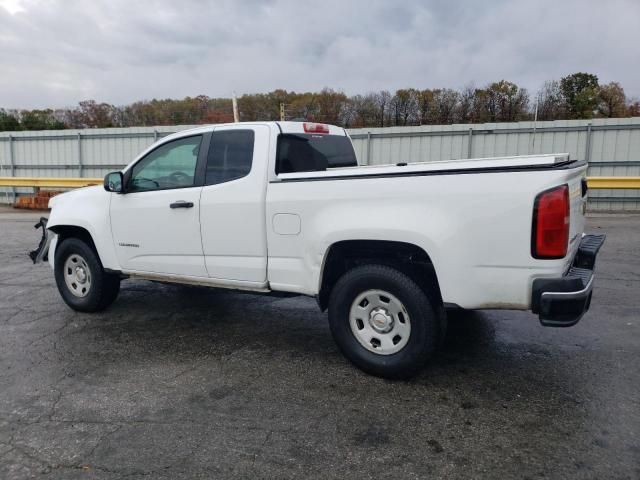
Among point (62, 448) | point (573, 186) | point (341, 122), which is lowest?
point (62, 448)

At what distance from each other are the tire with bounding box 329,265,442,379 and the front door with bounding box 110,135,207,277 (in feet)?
4.83

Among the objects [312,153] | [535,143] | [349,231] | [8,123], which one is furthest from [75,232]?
[8,123]

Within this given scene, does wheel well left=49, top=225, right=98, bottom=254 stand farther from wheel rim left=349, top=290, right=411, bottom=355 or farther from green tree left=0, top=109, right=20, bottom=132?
green tree left=0, top=109, right=20, bottom=132

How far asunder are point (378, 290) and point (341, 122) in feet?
95.4

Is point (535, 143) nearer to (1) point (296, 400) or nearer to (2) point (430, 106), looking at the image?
(1) point (296, 400)

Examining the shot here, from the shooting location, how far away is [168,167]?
A: 496 centimetres

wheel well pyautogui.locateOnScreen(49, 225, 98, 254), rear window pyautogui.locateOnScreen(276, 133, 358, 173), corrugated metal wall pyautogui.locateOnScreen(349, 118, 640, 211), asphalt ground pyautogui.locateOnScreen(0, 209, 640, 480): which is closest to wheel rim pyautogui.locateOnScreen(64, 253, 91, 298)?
wheel well pyautogui.locateOnScreen(49, 225, 98, 254)

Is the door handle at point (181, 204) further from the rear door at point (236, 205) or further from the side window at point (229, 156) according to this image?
the side window at point (229, 156)

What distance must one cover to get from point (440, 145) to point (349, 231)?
13360 millimetres

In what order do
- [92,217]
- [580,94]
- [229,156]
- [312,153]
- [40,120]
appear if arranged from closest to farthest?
[229,156]
[312,153]
[92,217]
[580,94]
[40,120]

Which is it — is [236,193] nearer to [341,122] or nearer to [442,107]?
[341,122]

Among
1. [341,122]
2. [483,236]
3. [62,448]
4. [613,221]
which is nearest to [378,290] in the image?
[483,236]

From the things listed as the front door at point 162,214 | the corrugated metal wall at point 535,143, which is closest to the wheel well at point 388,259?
the front door at point 162,214

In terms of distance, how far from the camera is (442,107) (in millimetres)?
36719
